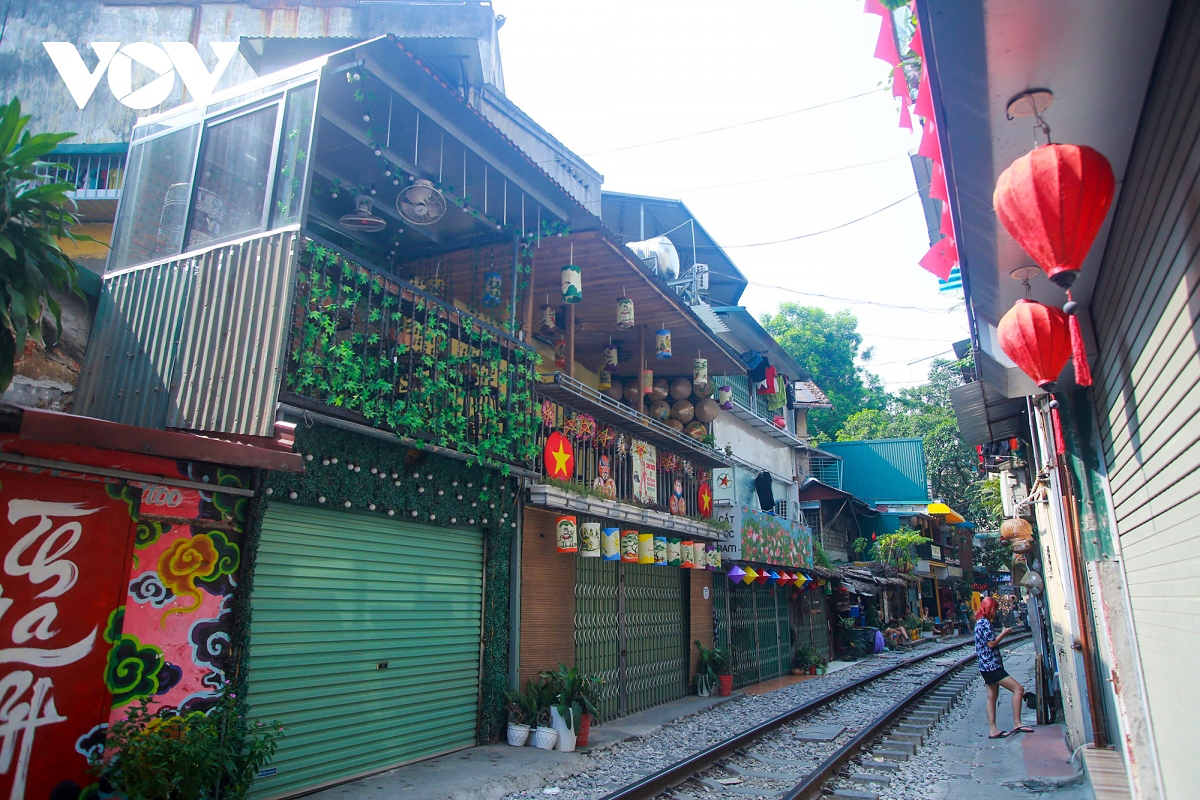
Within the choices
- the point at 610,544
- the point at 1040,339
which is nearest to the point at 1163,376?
the point at 1040,339

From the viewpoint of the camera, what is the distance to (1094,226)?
3449 millimetres

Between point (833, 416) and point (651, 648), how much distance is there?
3738 centimetres

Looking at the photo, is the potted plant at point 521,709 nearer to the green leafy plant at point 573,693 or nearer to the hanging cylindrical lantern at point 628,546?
the green leafy plant at point 573,693

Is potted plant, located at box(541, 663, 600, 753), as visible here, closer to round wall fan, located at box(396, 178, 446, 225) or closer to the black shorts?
the black shorts

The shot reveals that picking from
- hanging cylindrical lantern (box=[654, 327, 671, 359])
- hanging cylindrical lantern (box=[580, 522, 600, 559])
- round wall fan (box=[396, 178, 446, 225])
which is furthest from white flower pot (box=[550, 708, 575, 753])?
hanging cylindrical lantern (box=[654, 327, 671, 359])

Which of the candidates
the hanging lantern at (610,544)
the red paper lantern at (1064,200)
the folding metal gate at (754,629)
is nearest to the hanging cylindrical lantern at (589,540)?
the hanging lantern at (610,544)

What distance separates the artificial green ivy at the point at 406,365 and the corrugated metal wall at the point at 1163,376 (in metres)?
6.50

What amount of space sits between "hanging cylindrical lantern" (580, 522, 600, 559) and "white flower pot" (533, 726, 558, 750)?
106 inches

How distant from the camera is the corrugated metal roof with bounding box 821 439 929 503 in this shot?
34875 mm

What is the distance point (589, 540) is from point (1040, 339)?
770cm

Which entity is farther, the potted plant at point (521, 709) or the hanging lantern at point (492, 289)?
the hanging lantern at point (492, 289)

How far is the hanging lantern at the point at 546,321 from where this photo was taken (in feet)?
42.8

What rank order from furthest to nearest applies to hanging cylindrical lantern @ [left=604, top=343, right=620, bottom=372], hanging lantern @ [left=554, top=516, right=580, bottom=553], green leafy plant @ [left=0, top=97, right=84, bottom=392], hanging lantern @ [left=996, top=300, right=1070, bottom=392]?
hanging cylindrical lantern @ [left=604, top=343, right=620, bottom=372] → hanging lantern @ [left=554, top=516, right=580, bottom=553] → green leafy plant @ [left=0, top=97, right=84, bottom=392] → hanging lantern @ [left=996, top=300, right=1070, bottom=392]

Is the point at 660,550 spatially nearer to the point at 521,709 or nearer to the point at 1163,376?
the point at 521,709
